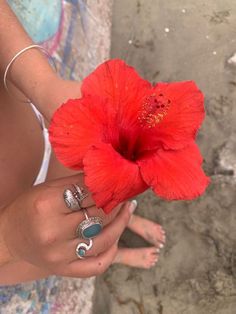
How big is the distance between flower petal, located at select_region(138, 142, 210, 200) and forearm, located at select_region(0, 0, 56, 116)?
1.30 ft

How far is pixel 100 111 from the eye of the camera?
2.16 ft

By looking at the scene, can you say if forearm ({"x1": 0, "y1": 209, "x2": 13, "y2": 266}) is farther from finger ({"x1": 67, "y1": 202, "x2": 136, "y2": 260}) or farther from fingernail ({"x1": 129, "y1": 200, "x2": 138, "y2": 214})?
fingernail ({"x1": 129, "y1": 200, "x2": 138, "y2": 214})

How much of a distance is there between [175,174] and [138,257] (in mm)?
1115

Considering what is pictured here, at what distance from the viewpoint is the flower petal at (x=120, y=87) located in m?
0.69

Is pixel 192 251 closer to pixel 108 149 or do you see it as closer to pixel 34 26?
pixel 34 26

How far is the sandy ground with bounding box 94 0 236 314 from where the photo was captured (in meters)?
1.62

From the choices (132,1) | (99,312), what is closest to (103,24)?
(132,1)

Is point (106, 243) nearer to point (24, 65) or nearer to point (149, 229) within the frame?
point (24, 65)

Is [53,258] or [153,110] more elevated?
[153,110]

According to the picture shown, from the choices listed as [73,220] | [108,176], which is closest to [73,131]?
[108,176]

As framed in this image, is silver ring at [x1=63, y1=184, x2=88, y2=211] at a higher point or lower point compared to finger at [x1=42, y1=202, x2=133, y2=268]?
higher

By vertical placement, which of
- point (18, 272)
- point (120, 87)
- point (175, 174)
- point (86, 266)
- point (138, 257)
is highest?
point (120, 87)

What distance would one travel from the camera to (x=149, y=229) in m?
1.73

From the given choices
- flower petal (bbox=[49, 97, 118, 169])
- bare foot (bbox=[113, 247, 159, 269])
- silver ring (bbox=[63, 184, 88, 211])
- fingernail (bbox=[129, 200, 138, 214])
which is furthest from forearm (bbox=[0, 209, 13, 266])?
bare foot (bbox=[113, 247, 159, 269])
